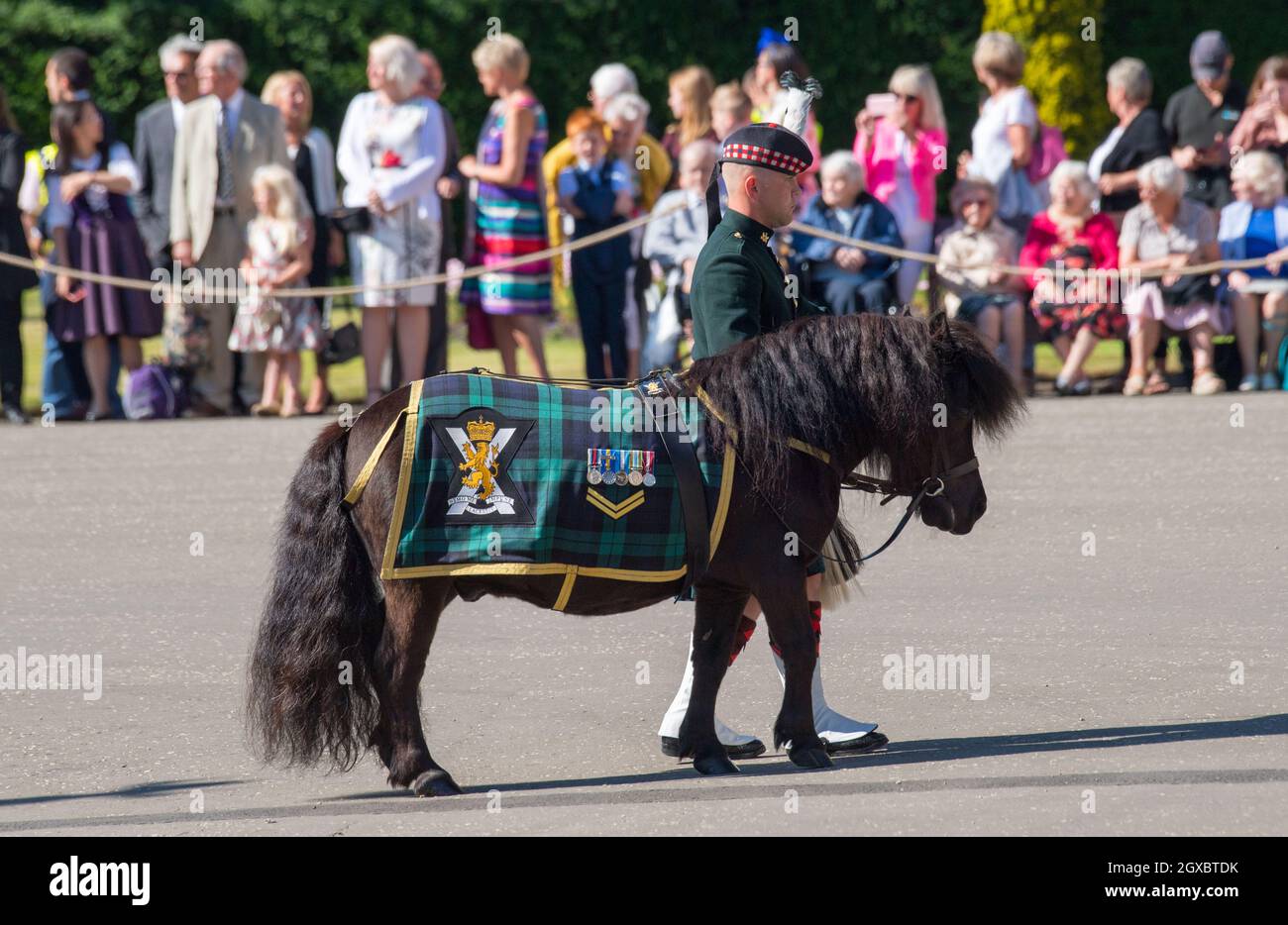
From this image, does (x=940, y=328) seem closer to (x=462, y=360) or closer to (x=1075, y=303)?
(x=1075, y=303)

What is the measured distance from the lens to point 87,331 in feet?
47.9

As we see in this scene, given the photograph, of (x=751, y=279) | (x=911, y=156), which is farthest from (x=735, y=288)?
(x=911, y=156)

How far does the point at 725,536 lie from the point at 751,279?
32.9 inches

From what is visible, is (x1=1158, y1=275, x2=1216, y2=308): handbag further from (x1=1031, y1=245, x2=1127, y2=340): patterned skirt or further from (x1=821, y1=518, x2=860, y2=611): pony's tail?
(x1=821, y1=518, x2=860, y2=611): pony's tail

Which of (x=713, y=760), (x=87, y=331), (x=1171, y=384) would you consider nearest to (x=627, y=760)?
(x=713, y=760)

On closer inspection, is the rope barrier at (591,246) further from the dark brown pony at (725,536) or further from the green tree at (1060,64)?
the dark brown pony at (725,536)

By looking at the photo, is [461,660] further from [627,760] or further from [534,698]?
[627,760]

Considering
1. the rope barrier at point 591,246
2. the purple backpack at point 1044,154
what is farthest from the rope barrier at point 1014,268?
the purple backpack at point 1044,154

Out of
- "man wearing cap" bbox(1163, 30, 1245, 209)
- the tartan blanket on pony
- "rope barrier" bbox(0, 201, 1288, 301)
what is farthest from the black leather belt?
"man wearing cap" bbox(1163, 30, 1245, 209)

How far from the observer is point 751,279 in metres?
6.63

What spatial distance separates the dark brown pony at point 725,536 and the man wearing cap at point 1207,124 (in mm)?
9080

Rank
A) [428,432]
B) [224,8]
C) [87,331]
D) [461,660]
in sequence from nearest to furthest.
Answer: [428,432] → [461,660] → [87,331] → [224,8]

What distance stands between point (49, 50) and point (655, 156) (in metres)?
10.9

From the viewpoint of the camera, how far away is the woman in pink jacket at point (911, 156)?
15.1 meters
